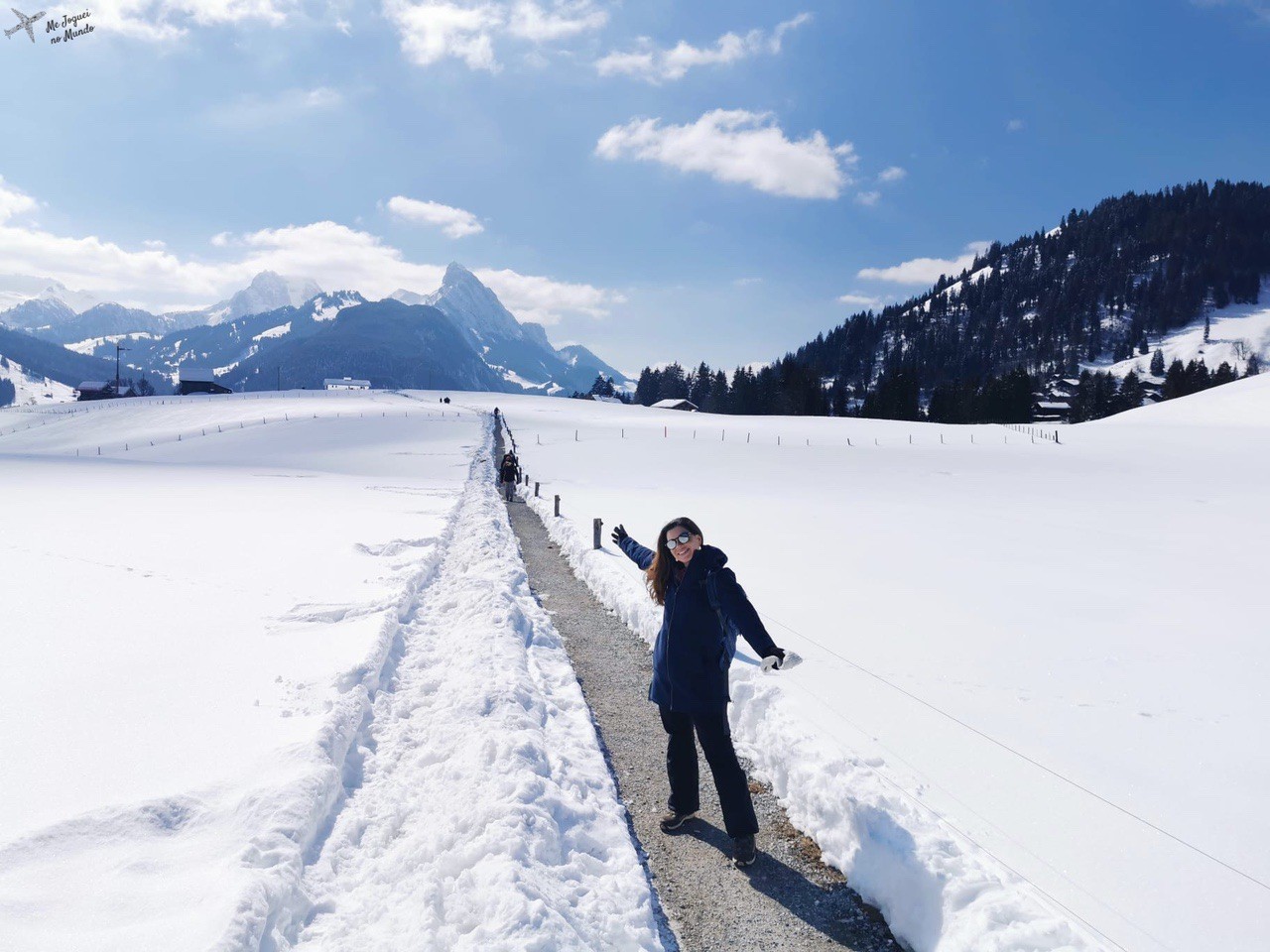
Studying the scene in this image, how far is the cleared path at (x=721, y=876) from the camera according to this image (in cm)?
410

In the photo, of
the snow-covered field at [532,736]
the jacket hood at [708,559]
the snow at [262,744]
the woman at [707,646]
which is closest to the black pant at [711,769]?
the woman at [707,646]

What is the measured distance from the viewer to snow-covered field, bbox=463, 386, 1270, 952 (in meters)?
4.23

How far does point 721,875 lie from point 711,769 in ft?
2.27

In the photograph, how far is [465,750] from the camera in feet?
18.9

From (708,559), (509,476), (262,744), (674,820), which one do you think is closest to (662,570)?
(708,559)

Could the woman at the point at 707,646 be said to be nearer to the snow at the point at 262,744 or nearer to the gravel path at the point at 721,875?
the gravel path at the point at 721,875

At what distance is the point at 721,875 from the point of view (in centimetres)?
464

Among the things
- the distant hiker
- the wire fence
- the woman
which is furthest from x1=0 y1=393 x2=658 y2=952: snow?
the distant hiker

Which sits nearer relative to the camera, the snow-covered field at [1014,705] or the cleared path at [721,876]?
the cleared path at [721,876]

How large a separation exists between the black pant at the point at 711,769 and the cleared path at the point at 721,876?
27 cm

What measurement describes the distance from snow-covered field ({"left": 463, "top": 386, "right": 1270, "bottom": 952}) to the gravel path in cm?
22

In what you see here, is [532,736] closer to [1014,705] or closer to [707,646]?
[707,646]

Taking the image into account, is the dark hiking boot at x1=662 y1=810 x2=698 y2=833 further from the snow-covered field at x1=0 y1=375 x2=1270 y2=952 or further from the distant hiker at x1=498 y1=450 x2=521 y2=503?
the distant hiker at x1=498 y1=450 x2=521 y2=503

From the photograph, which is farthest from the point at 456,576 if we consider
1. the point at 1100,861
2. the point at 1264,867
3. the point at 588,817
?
the point at 1264,867
